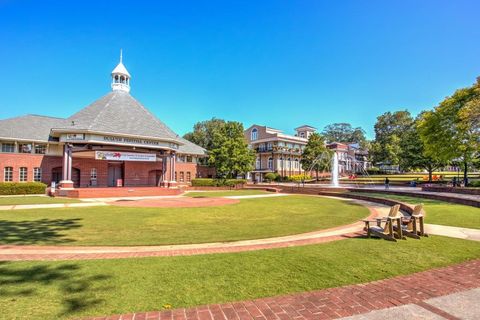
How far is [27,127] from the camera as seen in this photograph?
32938 mm

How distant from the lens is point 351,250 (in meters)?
7.00

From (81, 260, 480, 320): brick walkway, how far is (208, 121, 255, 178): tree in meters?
39.4

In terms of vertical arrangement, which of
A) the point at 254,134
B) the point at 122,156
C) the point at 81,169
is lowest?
the point at 81,169

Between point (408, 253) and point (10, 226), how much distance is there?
43.2ft

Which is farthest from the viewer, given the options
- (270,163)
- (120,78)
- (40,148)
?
(270,163)

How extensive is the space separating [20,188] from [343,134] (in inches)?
4640

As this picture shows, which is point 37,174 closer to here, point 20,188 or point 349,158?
point 20,188

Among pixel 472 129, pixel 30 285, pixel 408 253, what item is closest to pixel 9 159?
pixel 30 285

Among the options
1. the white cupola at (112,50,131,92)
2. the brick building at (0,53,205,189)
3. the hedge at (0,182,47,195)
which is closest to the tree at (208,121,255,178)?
the brick building at (0,53,205,189)

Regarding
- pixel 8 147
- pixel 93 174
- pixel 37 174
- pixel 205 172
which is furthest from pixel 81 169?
pixel 205 172

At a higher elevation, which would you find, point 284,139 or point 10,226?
point 284,139

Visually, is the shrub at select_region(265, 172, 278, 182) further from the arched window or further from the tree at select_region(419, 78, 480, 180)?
the tree at select_region(419, 78, 480, 180)

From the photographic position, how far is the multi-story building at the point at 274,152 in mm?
62312

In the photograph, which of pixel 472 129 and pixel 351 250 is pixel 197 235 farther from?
pixel 472 129
